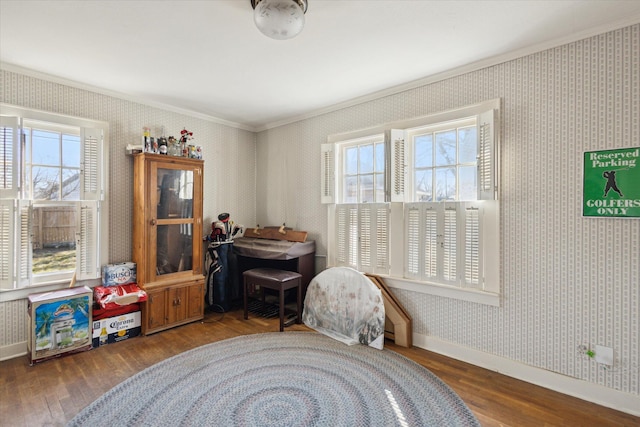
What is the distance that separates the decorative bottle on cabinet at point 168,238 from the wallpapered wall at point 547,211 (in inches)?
14.7

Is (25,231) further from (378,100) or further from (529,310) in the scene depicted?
(529,310)

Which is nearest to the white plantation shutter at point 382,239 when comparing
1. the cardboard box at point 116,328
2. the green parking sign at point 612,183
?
the green parking sign at point 612,183

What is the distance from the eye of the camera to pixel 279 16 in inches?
66.9

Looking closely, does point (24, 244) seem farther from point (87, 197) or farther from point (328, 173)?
point (328, 173)

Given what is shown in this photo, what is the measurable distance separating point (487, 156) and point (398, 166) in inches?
31.8

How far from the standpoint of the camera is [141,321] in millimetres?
3223

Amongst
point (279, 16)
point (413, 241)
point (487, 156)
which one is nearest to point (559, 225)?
point (487, 156)

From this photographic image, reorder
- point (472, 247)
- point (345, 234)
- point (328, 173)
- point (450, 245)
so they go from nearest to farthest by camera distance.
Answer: point (472, 247)
point (450, 245)
point (345, 234)
point (328, 173)

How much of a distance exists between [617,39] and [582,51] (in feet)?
0.59

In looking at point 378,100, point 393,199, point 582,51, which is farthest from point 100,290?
point 582,51

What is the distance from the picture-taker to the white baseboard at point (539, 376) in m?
2.02

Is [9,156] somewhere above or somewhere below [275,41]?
below

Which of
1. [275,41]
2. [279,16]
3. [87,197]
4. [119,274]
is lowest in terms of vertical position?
[119,274]

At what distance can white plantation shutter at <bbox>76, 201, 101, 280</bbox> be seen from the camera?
3.05m
